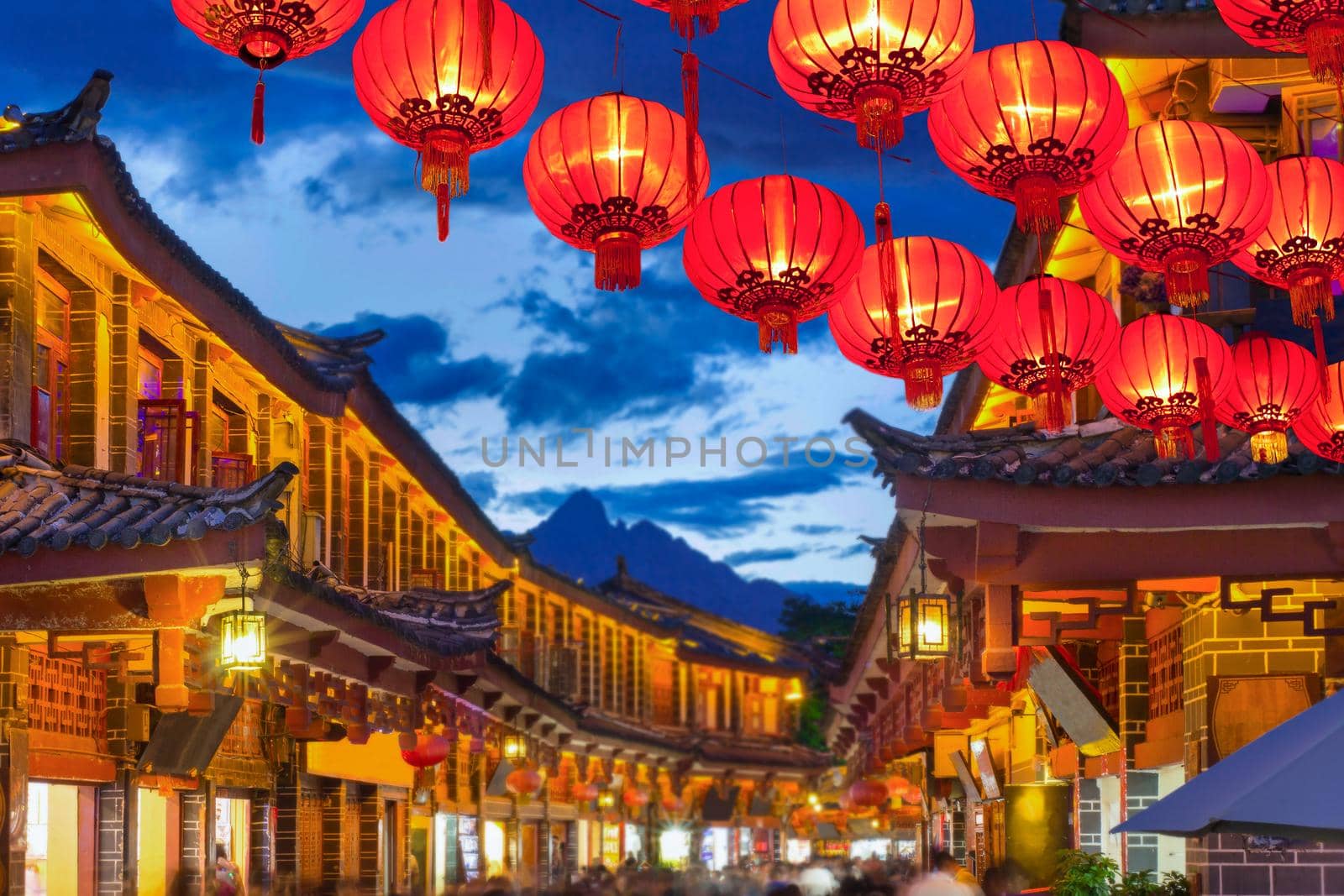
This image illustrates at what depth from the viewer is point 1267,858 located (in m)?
10.9

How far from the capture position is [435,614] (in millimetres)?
19984

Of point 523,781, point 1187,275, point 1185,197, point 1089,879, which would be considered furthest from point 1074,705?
point 523,781

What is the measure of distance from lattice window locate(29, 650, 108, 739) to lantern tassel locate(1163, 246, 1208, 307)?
821cm

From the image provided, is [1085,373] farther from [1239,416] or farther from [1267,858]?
[1267,858]

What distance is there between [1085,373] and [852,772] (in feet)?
123

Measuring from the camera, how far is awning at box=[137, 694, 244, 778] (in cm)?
1444

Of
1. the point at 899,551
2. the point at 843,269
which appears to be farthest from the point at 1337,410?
the point at 899,551

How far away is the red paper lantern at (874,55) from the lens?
24.6 feet

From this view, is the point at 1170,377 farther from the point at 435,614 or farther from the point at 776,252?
the point at 435,614

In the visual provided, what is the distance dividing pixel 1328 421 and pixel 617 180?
187 inches

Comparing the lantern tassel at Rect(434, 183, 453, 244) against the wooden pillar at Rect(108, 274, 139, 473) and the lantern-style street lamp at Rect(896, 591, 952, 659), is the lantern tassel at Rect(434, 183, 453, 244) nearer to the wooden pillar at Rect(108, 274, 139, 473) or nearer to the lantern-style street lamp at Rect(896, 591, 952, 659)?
the wooden pillar at Rect(108, 274, 139, 473)

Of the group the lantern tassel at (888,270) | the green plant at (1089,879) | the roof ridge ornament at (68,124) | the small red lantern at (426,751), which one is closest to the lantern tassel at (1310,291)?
the lantern tassel at (888,270)

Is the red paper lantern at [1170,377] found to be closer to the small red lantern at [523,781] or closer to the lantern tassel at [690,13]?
the lantern tassel at [690,13]

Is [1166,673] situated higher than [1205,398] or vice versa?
[1205,398]
